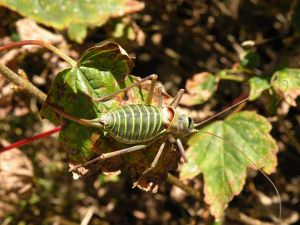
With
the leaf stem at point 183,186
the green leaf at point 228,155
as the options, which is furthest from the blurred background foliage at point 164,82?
the green leaf at point 228,155

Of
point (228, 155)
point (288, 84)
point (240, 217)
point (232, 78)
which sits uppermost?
point (288, 84)

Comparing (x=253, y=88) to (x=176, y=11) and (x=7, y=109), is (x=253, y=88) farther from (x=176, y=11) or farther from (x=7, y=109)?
(x=7, y=109)

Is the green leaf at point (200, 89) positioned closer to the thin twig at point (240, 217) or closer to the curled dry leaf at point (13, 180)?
the thin twig at point (240, 217)

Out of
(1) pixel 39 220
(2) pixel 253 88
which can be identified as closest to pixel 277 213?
(2) pixel 253 88

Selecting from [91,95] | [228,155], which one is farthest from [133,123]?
[228,155]

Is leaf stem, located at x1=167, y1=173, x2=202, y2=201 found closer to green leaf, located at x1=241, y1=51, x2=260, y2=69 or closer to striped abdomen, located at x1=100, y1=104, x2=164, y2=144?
striped abdomen, located at x1=100, y1=104, x2=164, y2=144

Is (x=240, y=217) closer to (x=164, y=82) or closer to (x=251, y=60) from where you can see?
(x=251, y=60)

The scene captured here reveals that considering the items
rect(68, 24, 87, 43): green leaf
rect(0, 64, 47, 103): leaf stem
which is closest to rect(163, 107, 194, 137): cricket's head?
rect(0, 64, 47, 103): leaf stem
